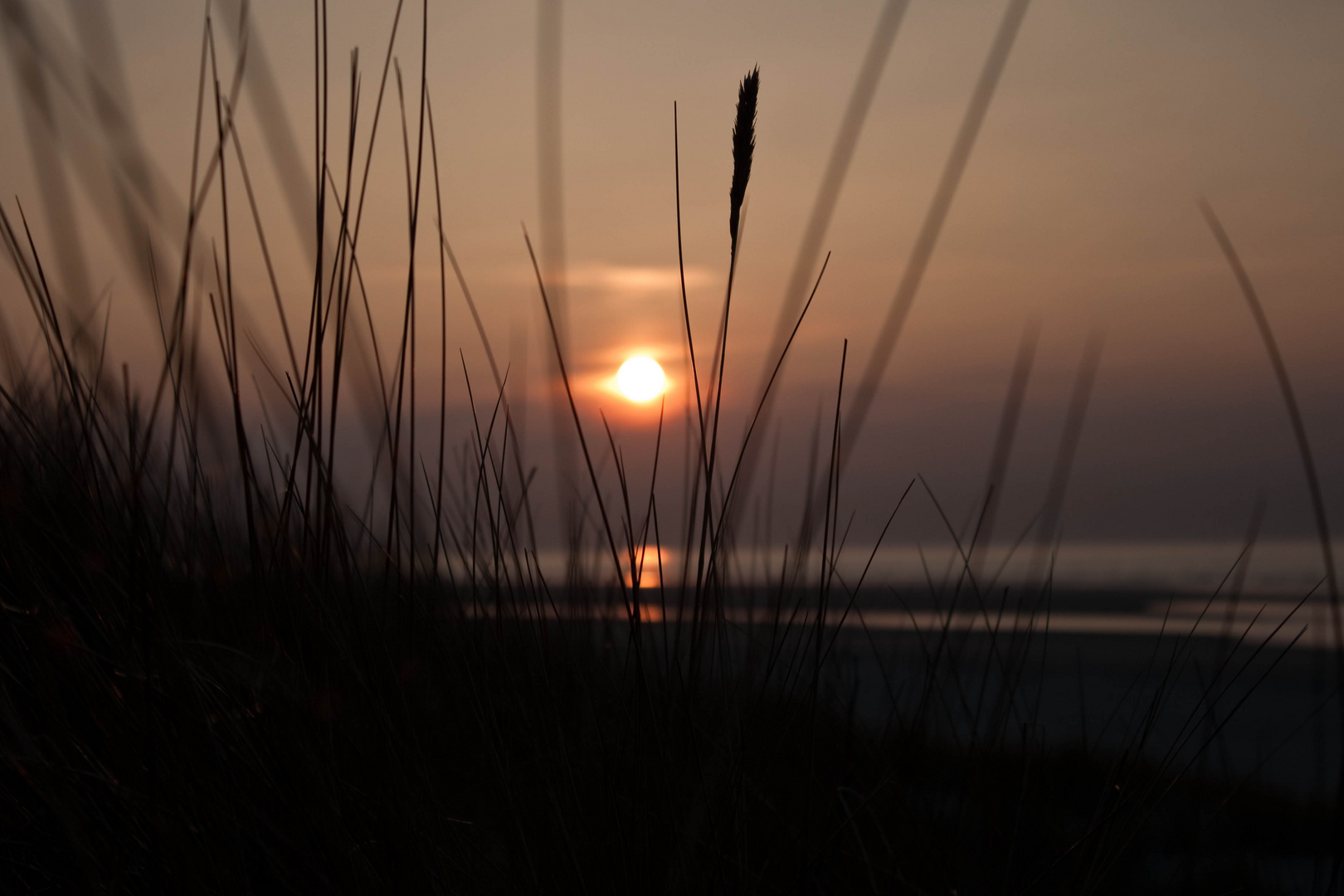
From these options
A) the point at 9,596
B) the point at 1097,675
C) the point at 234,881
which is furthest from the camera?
the point at 1097,675

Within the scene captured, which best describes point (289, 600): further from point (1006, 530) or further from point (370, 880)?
point (1006, 530)

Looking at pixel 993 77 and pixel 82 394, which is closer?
pixel 993 77

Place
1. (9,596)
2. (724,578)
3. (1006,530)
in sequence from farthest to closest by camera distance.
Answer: (1006,530)
(724,578)
(9,596)

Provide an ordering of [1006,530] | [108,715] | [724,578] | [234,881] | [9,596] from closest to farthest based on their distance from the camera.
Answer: [234,881], [108,715], [9,596], [724,578], [1006,530]

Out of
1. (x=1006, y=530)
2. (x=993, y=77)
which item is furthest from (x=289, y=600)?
(x=1006, y=530)

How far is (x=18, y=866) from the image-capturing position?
867mm

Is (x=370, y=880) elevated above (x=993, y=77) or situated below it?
below

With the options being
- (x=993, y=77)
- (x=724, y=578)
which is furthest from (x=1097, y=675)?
(x=993, y=77)

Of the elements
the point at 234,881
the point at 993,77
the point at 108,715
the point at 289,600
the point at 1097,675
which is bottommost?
the point at 234,881

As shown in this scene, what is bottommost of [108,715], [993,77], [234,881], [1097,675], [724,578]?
[234,881]

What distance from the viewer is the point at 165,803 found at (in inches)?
31.1

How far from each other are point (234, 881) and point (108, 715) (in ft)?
0.73

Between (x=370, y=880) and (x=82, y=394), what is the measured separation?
1.90ft

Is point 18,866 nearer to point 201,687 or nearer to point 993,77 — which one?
point 201,687
